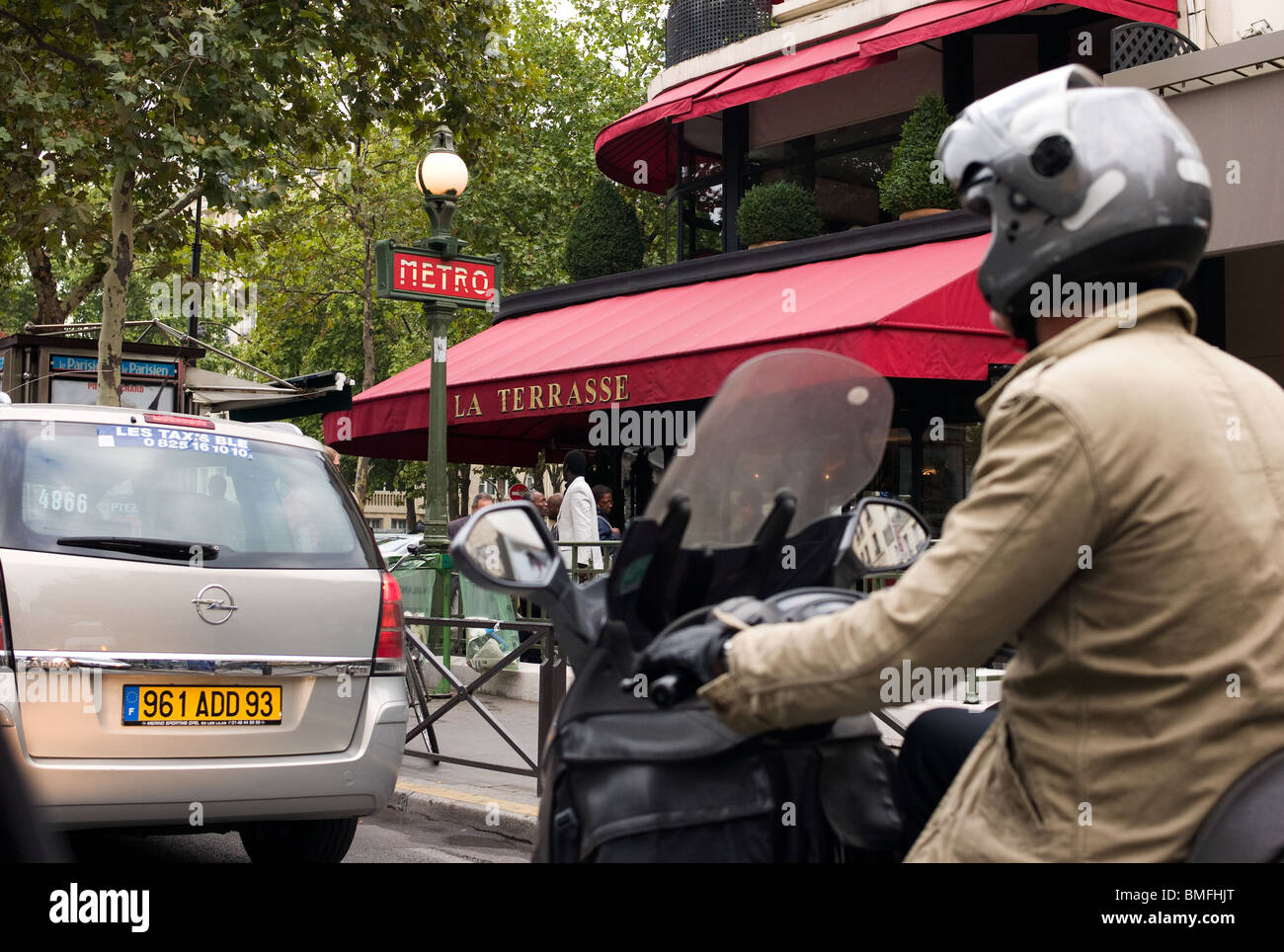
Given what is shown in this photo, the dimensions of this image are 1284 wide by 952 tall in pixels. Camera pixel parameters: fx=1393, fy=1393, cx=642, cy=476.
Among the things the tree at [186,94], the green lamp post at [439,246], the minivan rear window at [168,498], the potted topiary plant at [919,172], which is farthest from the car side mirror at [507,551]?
the potted topiary plant at [919,172]

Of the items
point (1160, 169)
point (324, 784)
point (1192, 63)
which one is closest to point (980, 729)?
point (1160, 169)

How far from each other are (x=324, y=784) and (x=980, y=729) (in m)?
3.24

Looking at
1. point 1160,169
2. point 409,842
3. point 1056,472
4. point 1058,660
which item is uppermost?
point 1160,169

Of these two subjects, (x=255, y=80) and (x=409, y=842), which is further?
(x=255, y=80)

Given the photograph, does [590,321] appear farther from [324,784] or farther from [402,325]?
[402,325]

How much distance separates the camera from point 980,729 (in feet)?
6.63

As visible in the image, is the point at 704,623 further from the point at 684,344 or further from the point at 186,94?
the point at 186,94

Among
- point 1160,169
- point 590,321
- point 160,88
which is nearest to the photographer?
point 1160,169

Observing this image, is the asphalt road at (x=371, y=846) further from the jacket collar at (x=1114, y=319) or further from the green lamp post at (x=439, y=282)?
the jacket collar at (x=1114, y=319)

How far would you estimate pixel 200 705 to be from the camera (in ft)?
14.9

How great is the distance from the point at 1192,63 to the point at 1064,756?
802 centimetres

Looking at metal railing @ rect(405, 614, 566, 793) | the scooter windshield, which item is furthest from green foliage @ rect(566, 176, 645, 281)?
the scooter windshield

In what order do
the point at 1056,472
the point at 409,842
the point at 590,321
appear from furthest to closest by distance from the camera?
the point at 590,321 → the point at 409,842 → the point at 1056,472

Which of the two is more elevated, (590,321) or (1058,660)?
(590,321)
